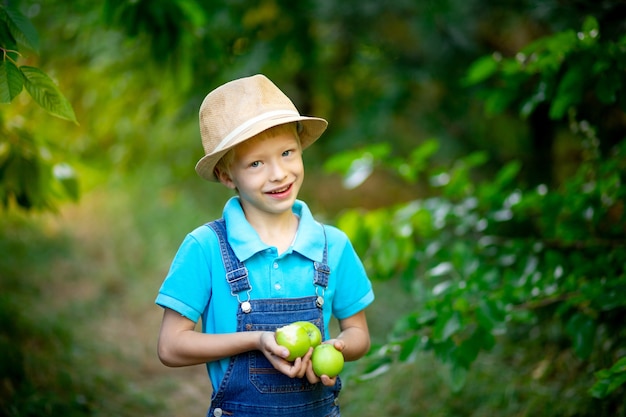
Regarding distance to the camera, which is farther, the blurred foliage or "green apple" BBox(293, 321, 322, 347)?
the blurred foliage

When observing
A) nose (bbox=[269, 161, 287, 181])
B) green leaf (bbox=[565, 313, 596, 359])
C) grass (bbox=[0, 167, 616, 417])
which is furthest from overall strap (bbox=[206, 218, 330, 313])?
grass (bbox=[0, 167, 616, 417])

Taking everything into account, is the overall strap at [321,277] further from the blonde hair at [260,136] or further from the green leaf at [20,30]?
the green leaf at [20,30]

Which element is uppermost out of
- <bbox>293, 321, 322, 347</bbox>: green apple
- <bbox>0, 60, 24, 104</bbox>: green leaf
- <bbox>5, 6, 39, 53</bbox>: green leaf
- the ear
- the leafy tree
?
the leafy tree

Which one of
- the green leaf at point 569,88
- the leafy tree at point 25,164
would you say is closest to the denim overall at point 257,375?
the leafy tree at point 25,164

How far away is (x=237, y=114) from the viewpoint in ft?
6.13

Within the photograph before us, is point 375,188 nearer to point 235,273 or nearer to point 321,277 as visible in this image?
point 321,277

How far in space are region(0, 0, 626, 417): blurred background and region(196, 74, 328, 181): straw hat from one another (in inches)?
18.8

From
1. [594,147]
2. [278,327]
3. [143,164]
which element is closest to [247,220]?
[278,327]

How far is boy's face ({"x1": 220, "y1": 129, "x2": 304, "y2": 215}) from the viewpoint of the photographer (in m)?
1.88

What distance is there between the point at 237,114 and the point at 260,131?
0.10 meters

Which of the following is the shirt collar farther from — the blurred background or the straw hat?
the blurred background

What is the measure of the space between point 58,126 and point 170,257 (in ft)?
5.08

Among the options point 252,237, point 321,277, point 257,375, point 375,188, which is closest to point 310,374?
point 257,375

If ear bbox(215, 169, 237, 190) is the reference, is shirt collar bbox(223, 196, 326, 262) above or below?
below
